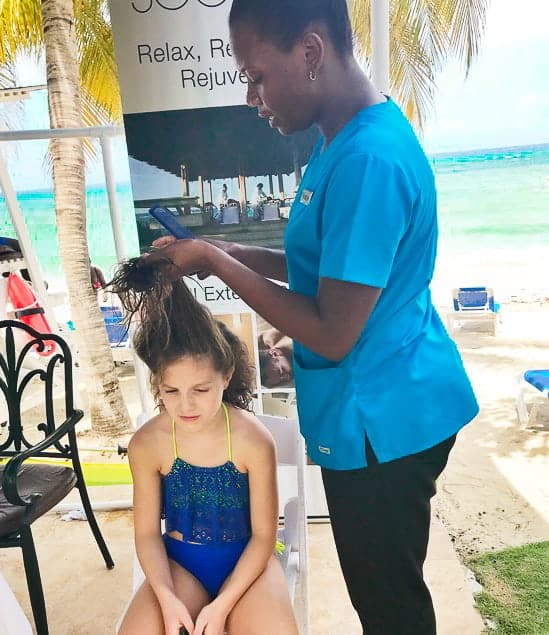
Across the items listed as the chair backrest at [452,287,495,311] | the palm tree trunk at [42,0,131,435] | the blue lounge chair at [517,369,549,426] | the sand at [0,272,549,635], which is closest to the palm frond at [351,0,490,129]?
the chair backrest at [452,287,495,311]

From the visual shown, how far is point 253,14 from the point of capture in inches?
40.9

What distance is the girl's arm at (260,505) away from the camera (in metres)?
1.34

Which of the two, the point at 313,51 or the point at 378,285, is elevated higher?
the point at 313,51

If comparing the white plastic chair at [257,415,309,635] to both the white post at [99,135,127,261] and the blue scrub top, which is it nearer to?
the blue scrub top

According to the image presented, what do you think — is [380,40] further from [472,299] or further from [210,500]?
[472,299]

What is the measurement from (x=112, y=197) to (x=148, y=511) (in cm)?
138

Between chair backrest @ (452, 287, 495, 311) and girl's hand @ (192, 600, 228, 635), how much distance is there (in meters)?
6.05

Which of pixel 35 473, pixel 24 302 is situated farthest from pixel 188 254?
pixel 24 302

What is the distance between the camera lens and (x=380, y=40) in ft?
6.02

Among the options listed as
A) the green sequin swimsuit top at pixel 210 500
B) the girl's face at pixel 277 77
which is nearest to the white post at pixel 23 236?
the green sequin swimsuit top at pixel 210 500

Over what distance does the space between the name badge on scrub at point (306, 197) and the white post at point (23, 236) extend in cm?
236

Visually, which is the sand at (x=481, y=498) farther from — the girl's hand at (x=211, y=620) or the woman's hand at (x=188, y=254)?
the woman's hand at (x=188, y=254)

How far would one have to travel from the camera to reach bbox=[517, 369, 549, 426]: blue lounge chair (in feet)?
11.9

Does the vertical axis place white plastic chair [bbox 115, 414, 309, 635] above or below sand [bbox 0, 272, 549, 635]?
above
